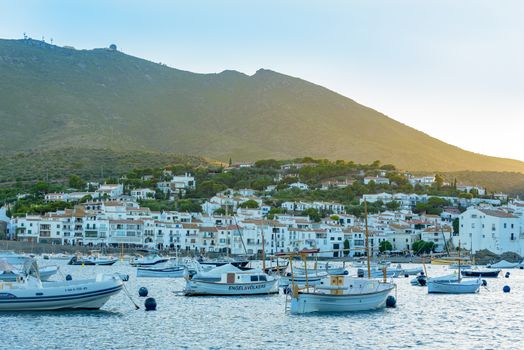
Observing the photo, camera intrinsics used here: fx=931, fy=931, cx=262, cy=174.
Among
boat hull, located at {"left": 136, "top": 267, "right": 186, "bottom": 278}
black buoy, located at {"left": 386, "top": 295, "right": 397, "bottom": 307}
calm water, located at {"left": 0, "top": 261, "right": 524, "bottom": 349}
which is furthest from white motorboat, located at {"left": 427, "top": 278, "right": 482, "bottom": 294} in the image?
boat hull, located at {"left": 136, "top": 267, "right": 186, "bottom": 278}

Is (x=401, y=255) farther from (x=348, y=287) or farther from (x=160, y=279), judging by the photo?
(x=348, y=287)

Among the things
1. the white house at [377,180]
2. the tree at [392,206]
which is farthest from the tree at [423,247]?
the white house at [377,180]

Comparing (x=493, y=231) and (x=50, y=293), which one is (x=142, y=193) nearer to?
(x=493, y=231)

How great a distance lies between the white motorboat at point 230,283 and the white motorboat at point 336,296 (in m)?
9.49

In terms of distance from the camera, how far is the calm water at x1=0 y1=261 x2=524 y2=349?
31984 millimetres

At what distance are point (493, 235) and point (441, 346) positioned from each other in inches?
2787

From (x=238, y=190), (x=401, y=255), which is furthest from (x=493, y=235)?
(x=238, y=190)

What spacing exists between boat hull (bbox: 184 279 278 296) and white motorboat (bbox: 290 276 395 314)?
9.47 m

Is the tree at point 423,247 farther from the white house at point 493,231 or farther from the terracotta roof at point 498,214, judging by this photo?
the terracotta roof at point 498,214

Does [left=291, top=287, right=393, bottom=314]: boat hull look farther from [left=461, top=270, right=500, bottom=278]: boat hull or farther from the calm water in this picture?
[left=461, top=270, right=500, bottom=278]: boat hull

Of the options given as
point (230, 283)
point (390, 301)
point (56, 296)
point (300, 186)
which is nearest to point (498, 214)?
point (300, 186)

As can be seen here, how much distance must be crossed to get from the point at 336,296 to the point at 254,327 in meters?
4.89

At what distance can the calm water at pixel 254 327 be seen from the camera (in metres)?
32.0

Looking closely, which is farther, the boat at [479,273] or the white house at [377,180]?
the white house at [377,180]
